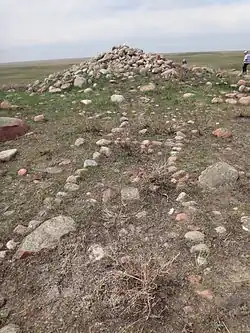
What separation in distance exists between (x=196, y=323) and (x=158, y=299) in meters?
0.33

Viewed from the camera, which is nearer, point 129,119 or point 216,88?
point 129,119

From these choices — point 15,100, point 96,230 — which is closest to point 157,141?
point 96,230

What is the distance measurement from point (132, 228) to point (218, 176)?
1.30 meters

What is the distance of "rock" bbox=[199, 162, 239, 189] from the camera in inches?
188

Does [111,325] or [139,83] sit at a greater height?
[139,83]

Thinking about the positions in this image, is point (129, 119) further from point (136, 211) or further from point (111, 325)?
point (111, 325)

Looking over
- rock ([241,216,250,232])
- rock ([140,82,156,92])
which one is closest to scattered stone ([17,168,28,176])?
rock ([241,216,250,232])

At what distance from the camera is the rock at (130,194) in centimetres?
463

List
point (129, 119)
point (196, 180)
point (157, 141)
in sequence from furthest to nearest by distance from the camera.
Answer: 1. point (129, 119)
2. point (157, 141)
3. point (196, 180)

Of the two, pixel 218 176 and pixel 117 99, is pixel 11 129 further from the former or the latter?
pixel 218 176

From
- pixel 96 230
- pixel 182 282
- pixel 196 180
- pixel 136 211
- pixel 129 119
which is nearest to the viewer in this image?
pixel 182 282

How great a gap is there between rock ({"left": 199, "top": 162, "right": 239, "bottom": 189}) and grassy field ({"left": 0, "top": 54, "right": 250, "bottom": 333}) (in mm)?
84

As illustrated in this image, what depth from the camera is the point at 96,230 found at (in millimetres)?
4145

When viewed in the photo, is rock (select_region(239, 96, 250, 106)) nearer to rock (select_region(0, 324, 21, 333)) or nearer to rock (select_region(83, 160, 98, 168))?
rock (select_region(83, 160, 98, 168))
